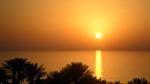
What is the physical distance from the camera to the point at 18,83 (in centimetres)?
5941

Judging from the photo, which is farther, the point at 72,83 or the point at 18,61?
the point at 18,61

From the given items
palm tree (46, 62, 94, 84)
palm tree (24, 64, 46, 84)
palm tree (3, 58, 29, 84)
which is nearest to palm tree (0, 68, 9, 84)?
palm tree (3, 58, 29, 84)

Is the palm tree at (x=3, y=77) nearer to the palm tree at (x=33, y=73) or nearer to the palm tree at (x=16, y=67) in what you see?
the palm tree at (x=16, y=67)

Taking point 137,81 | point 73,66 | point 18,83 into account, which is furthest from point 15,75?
point 137,81

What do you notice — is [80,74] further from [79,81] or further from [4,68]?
[4,68]

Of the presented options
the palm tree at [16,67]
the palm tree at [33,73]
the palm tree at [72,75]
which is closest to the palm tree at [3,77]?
the palm tree at [16,67]

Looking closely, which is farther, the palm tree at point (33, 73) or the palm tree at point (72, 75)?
the palm tree at point (33, 73)

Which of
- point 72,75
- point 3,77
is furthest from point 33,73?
point 72,75

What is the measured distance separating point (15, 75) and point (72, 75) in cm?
1240

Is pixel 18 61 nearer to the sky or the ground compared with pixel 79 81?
nearer to the sky

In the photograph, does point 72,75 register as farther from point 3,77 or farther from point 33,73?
point 3,77

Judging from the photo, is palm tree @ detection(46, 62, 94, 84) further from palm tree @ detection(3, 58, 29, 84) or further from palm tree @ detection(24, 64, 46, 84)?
palm tree @ detection(3, 58, 29, 84)

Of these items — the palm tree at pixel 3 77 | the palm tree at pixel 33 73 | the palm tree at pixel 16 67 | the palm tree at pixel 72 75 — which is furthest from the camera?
the palm tree at pixel 3 77

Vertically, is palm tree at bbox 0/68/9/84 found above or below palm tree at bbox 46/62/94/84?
above
